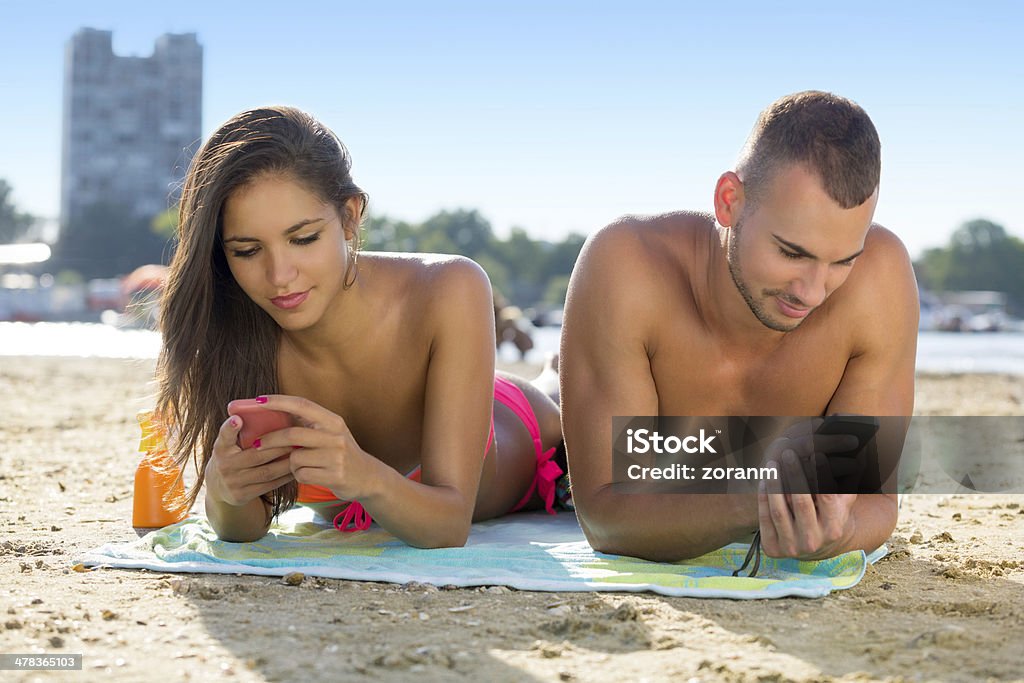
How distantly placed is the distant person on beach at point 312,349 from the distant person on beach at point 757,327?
0.42 meters

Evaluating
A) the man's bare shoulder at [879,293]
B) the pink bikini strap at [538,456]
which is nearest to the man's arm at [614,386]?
the man's bare shoulder at [879,293]

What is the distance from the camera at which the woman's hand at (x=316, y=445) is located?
119 inches

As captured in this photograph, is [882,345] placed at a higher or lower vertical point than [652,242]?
lower

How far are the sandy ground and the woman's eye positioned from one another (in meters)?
1.05

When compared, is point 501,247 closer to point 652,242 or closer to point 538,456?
point 538,456

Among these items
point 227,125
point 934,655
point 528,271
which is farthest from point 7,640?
point 528,271

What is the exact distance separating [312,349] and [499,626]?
4.70 feet

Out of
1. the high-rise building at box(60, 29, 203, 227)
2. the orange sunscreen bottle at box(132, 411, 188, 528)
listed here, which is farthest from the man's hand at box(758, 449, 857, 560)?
the high-rise building at box(60, 29, 203, 227)

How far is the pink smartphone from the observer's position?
3.05 meters

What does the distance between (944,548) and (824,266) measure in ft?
4.76

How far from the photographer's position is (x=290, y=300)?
3.36 m

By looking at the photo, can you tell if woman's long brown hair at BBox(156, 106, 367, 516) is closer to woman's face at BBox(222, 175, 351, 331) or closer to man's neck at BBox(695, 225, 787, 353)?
woman's face at BBox(222, 175, 351, 331)

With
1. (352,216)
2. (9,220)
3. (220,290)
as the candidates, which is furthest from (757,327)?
(9,220)

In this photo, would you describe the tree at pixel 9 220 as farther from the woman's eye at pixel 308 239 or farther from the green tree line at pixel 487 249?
the woman's eye at pixel 308 239
